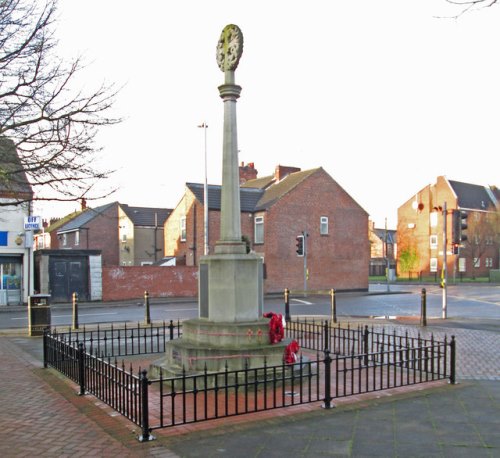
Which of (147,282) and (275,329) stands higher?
(275,329)

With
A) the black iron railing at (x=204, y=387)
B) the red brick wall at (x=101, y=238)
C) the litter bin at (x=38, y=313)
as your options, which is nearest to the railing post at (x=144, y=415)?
the black iron railing at (x=204, y=387)

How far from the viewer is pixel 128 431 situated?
6645 millimetres

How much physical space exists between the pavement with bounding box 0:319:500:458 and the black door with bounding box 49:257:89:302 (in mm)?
22939

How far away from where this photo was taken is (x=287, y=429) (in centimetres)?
671

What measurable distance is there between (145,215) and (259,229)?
17.0m

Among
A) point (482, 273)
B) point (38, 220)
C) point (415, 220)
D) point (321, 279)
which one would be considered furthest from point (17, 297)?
point (482, 273)

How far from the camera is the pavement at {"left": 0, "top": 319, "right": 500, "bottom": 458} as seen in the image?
6.00 metres

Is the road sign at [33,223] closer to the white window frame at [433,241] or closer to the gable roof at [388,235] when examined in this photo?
the white window frame at [433,241]

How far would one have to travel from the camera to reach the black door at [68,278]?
102ft

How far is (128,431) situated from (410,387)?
→ 4718mm

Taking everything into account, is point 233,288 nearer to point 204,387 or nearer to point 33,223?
point 204,387

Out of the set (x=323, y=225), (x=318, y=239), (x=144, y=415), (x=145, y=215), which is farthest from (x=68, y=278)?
(x=144, y=415)

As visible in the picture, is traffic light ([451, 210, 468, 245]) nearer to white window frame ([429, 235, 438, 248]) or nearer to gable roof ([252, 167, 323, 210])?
gable roof ([252, 167, 323, 210])

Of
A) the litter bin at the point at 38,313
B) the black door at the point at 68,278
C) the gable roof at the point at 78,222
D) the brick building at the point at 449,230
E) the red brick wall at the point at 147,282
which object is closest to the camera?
the litter bin at the point at 38,313
